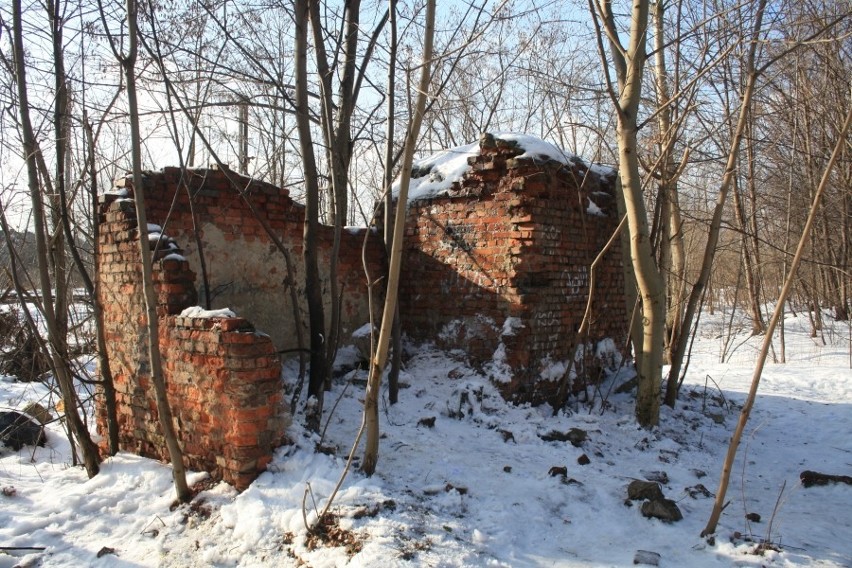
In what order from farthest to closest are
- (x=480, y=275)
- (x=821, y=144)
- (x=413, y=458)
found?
(x=821, y=144), (x=480, y=275), (x=413, y=458)

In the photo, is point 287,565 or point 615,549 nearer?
point 287,565

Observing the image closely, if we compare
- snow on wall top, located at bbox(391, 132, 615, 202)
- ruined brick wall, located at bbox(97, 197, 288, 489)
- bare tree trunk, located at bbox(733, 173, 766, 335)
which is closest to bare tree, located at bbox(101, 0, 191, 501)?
ruined brick wall, located at bbox(97, 197, 288, 489)

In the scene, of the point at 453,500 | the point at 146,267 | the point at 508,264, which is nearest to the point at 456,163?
the point at 508,264

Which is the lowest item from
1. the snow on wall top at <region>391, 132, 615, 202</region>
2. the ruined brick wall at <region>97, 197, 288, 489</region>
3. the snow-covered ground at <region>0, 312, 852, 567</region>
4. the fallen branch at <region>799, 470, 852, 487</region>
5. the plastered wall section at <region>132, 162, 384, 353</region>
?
the fallen branch at <region>799, 470, 852, 487</region>

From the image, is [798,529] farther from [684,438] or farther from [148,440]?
[148,440]

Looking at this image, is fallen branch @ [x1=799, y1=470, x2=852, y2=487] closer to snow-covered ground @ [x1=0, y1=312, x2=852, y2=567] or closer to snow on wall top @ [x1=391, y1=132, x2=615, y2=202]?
snow-covered ground @ [x1=0, y1=312, x2=852, y2=567]

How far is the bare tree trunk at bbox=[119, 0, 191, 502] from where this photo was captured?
3361 millimetres

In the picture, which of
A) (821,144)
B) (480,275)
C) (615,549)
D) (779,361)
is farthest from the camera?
(821,144)

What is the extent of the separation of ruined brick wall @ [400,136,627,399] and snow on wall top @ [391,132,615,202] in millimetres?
70

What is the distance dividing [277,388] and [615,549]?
7.02 ft

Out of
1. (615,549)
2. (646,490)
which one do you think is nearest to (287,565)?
(615,549)

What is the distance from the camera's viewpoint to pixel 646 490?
3.55 metres

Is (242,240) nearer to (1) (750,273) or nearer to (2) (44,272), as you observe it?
(2) (44,272)

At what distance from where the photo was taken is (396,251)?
10.7ft
